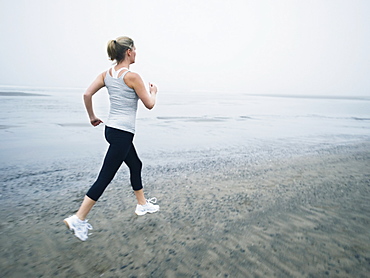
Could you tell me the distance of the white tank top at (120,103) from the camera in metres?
2.67

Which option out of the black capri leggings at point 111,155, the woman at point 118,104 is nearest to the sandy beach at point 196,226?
the woman at point 118,104

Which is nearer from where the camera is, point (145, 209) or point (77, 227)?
point (77, 227)

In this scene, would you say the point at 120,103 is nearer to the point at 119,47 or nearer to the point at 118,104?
the point at 118,104

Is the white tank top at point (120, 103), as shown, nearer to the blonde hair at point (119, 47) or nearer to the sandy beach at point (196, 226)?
the blonde hair at point (119, 47)

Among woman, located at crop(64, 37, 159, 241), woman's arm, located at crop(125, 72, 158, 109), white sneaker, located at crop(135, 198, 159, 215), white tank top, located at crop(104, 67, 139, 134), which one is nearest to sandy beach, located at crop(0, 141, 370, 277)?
white sneaker, located at crop(135, 198, 159, 215)

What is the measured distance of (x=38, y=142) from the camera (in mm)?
7469

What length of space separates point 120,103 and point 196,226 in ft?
5.57

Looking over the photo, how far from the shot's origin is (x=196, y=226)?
10.2 ft

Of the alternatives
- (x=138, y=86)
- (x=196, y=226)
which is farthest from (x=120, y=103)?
(x=196, y=226)

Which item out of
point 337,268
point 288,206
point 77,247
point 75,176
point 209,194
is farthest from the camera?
point 75,176

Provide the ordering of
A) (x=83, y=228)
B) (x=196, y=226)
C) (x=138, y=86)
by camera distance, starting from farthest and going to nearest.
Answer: (x=196, y=226), (x=83, y=228), (x=138, y=86)

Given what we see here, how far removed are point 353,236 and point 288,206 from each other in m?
0.90

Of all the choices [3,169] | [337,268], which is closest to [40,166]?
[3,169]

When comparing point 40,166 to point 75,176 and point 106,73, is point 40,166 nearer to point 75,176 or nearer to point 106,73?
point 75,176
